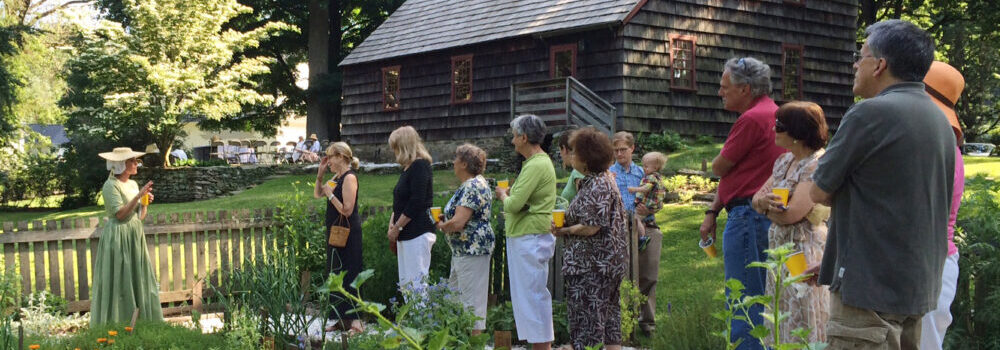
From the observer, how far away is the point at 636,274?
6.71 meters

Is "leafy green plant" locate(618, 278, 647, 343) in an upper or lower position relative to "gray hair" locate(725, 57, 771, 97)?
lower

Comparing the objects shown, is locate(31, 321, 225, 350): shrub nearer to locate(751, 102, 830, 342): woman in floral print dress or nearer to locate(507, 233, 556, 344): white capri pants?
locate(507, 233, 556, 344): white capri pants

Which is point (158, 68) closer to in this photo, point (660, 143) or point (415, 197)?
point (660, 143)

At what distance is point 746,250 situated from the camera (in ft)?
15.0

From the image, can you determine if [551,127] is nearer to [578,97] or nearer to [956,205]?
[578,97]

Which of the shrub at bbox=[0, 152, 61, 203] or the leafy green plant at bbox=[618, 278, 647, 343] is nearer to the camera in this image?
the leafy green plant at bbox=[618, 278, 647, 343]

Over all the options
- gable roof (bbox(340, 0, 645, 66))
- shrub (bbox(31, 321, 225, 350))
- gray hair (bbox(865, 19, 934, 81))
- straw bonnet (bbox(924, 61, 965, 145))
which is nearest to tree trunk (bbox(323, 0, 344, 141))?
gable roof (bbox(340, 0, 645, 66))

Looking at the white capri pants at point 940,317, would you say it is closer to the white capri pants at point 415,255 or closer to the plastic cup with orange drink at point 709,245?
the plastic cup with orange drink at point 709,245

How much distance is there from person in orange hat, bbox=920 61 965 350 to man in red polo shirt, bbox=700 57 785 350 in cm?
98

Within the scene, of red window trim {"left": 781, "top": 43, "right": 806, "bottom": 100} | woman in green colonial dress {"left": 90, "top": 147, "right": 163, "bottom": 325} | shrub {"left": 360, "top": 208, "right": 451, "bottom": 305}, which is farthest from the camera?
red window trim {"left": 781, "top": 43, "right": 806, "bottom": 100}

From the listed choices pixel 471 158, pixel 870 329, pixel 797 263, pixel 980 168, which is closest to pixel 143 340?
pixel 471 158

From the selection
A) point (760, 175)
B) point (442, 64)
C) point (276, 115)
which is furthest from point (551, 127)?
point (276, 115)

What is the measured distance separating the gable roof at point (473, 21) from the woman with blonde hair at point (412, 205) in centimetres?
1218

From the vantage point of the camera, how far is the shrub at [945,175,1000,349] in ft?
15.8
